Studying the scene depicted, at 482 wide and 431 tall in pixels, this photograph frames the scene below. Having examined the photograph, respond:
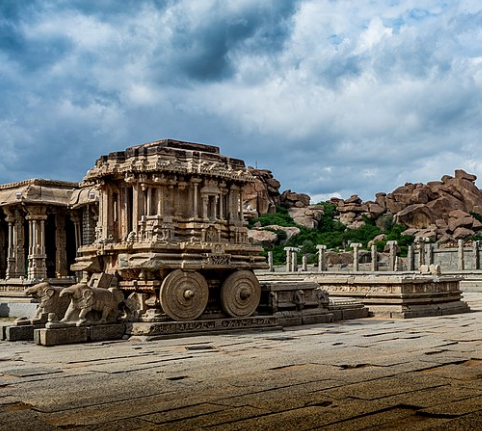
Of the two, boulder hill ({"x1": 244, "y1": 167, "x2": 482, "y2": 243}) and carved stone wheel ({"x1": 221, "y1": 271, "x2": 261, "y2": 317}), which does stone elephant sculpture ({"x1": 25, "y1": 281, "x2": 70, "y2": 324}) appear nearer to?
carved stone wheel ({"x1": 221, "y1": 271, "x2": 261, "y2": 317})

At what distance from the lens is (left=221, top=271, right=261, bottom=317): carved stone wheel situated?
12.9 metres

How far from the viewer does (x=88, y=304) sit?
1146 centimetres

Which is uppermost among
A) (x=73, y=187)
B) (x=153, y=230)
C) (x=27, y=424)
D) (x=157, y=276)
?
(x=73, y=187)

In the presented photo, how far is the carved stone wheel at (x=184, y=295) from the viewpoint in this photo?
473 inches

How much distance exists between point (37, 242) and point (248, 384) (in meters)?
23.4

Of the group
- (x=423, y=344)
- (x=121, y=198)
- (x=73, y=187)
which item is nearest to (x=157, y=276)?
(x=121, y=198)

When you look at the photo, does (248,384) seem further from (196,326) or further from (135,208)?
(135,208)

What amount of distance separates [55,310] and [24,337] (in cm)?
71

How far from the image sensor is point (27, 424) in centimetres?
543

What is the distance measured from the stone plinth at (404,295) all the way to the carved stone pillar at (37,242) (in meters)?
14.9

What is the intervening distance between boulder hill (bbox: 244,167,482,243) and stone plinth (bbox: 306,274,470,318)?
45913 mm

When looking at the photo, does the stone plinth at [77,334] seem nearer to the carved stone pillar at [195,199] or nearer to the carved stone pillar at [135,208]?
the carved stone pillar at [135,208]

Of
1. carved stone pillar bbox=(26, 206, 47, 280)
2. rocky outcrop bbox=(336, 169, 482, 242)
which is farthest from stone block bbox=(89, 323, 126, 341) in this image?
rocky outcrop bbox=(336, 169, 482, 242)

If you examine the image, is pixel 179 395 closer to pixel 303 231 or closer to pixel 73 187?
pixel 73 187
